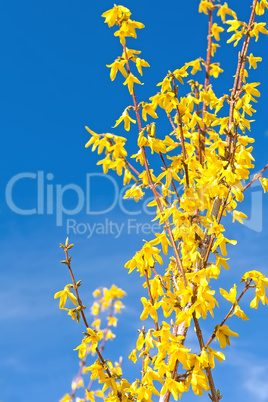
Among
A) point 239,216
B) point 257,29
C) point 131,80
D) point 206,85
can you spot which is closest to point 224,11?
point 257,29

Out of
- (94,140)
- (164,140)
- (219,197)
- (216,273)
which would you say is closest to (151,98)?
(164,140)

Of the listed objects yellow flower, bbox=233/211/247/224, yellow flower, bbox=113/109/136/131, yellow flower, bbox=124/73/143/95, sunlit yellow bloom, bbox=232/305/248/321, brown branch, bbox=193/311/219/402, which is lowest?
brown branch, bbox=193/311/219/402

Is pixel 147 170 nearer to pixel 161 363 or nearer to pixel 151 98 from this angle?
pixel 151 98

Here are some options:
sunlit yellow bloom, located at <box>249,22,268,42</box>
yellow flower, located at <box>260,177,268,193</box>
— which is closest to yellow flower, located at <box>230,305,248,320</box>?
yellow flower, located at <box>260,177,268,193</box>

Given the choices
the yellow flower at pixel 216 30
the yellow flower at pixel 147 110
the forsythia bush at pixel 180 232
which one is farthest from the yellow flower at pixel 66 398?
the yellow flower at pixel 216 30

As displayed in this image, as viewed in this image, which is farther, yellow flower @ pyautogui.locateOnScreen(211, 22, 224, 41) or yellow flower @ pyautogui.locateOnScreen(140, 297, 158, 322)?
yellow flower @ pyautogui.locateOnScreen(211, 22, 224, 41)

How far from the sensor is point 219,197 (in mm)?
2766

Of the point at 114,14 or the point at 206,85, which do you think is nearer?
the point at 114,14

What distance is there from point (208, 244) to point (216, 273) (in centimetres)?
38

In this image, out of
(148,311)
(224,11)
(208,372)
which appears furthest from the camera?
(224,11)

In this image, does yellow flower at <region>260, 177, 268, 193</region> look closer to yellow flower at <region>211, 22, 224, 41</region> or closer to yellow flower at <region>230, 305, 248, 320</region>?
yellow flower at <region>230, 305, 248, 320</region>

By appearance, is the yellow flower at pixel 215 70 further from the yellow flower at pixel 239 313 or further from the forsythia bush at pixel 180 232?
the yellow flower at pixel 239 313

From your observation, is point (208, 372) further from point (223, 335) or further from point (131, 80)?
point (131, 80)

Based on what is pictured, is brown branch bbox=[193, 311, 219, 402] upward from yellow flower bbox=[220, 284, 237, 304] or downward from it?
downward
